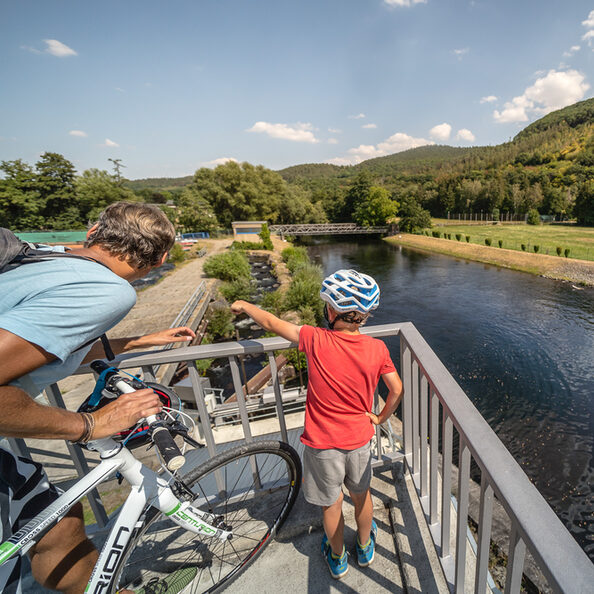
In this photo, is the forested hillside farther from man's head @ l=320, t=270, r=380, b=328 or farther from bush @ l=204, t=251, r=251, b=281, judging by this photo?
man's head @ l=320, t=270, r=380, b=328

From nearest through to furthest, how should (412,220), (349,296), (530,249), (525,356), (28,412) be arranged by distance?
(28,412) < (349,296) < (525,356) < (530,249) < (412,220)

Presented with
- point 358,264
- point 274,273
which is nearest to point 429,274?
point 358,264

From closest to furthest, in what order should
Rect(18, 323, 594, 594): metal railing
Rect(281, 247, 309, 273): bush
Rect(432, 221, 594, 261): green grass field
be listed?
Rect(18, 323, 594, 594): metal railing, Rect(281, 247, 309, 273): bush, Rect(432, 221, 594, 261): green grass field

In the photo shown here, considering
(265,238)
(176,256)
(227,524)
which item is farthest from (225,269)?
(227,524)

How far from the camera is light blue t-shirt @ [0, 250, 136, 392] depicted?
0.92 m

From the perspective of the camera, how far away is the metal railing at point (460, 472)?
738mm

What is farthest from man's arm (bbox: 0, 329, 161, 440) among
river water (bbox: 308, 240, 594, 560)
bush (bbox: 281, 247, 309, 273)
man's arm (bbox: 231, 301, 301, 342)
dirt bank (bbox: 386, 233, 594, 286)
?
dirt bank (bbox: 386, 233, 594, 286)

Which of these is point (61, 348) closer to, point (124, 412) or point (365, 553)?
point (124, 412)

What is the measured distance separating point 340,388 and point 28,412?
1.23m

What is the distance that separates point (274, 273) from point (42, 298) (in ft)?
85.6

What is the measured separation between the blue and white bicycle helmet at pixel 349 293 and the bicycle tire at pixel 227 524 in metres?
0.99

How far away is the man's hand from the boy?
1.99ft

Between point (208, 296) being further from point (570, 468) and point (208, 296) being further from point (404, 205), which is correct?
point (404, 205)

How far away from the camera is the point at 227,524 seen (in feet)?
5.98
